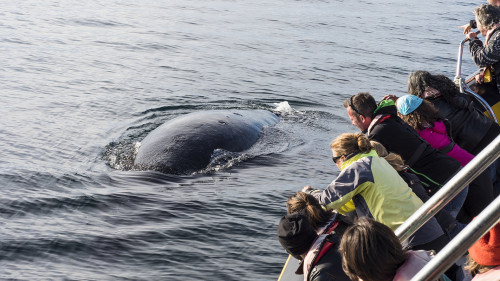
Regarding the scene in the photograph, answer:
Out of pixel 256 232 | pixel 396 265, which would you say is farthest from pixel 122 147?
pixel 396 265

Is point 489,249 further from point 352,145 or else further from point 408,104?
point 408,104

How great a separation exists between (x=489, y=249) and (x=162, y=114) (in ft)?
41.3

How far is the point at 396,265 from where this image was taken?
3.85 meters

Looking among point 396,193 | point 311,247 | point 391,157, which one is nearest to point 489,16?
point 391,157

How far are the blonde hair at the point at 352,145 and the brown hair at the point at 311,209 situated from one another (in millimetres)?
711

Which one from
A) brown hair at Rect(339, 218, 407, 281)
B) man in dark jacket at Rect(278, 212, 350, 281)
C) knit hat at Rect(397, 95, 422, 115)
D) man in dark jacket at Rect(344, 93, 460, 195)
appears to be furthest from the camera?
knit hat at Rect(397, 95, 422, 115)

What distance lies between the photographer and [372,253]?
3797 millimetres

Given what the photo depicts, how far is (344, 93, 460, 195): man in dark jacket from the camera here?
21.7 feet

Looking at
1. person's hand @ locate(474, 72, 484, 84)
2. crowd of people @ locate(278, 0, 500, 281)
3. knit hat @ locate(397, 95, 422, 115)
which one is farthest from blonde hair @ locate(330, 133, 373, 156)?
person's hand @ locate(474, 72, 484, 84)

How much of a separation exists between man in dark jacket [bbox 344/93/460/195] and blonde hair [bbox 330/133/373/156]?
0.80 meters

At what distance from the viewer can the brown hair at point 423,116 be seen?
23.1 ft

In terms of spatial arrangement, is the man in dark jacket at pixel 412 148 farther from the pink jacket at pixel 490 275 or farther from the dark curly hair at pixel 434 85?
the pink jacket at pixel 490 275

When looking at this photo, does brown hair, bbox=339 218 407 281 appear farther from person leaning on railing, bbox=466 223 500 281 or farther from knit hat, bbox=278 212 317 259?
knit hat, bbox=278 212 317 259

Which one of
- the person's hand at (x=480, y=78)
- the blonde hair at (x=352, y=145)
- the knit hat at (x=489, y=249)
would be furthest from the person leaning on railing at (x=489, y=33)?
the knit hat at (x=489, y=249)
